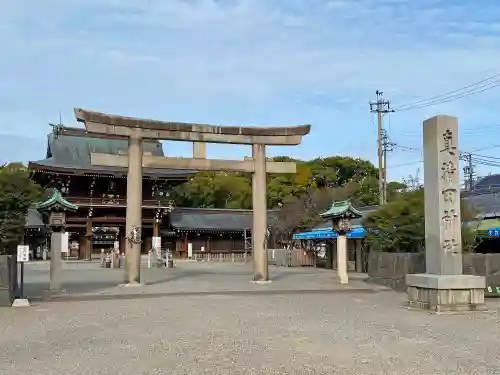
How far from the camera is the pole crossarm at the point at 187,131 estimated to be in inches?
742

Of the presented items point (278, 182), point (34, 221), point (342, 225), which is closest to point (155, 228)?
point (34, 221)

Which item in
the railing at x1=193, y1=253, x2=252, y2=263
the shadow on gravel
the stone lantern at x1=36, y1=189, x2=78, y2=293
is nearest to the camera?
the shadow on gravel

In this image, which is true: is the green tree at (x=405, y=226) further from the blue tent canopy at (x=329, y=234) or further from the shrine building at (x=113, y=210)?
the shrine building at (x=113, y=210)

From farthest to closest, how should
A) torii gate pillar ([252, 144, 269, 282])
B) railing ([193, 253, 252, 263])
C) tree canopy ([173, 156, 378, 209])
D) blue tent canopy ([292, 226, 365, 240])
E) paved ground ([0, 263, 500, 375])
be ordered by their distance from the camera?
tree canopy ([173, 156, 378, 209])
railing ([193, 253, 252, 263])
blue tent canopy ([292, 226, 365, 240])
torii gate pillar ([252, 144, 269, 282])
paved ground ([0, 263, 500, 375])

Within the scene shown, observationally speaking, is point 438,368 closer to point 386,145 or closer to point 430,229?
point 430,229

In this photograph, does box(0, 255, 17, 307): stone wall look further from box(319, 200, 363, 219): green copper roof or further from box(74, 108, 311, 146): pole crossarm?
box(319, 200, 363, 219): green copper roof

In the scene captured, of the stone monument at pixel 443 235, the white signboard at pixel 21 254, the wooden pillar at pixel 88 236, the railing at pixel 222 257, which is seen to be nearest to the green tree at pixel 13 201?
the white signboard at pixel 21 254

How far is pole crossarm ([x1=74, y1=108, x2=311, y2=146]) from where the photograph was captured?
742 inches

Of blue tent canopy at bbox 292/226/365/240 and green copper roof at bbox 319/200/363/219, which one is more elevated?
green copper roof at bbox 319/200/363/219

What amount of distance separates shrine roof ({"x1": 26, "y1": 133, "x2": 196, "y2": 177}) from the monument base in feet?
101

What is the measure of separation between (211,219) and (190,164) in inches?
1069

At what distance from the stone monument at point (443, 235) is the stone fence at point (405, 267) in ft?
13.6

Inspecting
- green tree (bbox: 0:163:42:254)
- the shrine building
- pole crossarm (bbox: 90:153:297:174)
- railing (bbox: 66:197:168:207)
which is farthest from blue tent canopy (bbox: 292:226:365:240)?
green tree (bbox: 0:163:42:254)

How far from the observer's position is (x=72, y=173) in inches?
1628
